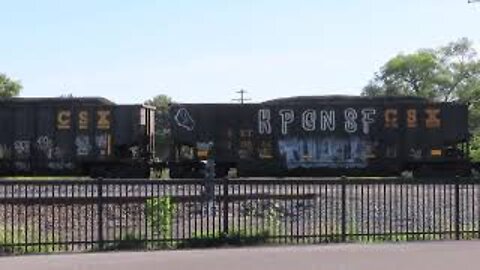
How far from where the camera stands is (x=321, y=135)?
124ft

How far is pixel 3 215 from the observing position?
15.9 m

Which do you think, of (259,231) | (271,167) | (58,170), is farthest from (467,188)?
(58,170)

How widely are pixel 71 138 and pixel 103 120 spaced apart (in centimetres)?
145

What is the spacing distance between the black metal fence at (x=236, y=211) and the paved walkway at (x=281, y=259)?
82cm

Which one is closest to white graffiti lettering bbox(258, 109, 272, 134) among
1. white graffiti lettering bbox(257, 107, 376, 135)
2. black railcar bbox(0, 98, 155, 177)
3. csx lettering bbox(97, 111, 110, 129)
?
white graffiti lettering bbox(257, 107, 376, 135)

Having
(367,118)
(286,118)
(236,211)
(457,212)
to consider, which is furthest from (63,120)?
(457,212)

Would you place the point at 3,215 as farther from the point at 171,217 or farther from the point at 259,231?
the point at 259,231

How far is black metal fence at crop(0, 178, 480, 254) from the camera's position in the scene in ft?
47.6

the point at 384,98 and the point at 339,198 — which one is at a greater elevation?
the point at 384,98

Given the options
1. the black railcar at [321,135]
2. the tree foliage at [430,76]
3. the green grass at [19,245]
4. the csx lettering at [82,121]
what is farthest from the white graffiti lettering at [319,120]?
the tree foliage at [430,76]

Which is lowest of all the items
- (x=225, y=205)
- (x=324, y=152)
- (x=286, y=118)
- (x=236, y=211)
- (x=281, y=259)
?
(x=281, y=259)

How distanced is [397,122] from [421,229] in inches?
887

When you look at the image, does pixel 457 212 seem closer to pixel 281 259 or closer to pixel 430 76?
pixel 281 259

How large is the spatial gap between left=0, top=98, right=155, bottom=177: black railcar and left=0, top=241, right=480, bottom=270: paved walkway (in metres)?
23.9
